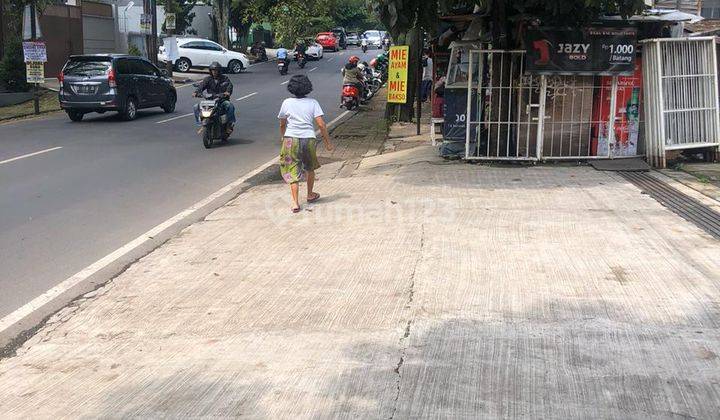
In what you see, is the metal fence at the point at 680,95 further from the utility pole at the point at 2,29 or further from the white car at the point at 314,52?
the white car at the point at 314,52

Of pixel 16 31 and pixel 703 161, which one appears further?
pixel 16 31

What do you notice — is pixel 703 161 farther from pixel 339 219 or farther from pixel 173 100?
pixel 173 100

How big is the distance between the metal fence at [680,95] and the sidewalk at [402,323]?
2814mm

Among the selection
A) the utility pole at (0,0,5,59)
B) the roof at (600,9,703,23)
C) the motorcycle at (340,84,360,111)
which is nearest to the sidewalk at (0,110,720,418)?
the roof at (600,9,703,23)

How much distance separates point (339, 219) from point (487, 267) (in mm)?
2464

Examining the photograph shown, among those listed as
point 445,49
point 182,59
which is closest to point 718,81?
point 445,49

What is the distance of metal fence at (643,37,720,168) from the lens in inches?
431

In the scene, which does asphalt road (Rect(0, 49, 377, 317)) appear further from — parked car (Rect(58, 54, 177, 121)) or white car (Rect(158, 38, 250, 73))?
white car (Rect(158, 38, 250, 73))

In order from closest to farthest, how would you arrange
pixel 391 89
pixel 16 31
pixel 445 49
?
1. pixel 445 49
2. pixel 391 89
3. pixel 16 31

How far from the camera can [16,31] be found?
26.8 metres

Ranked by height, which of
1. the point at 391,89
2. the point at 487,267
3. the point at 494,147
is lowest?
the point at 487,267

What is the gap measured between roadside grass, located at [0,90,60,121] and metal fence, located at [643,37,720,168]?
16.9 m

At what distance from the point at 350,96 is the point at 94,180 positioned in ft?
38.6

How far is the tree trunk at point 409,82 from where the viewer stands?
1838 centimetres
